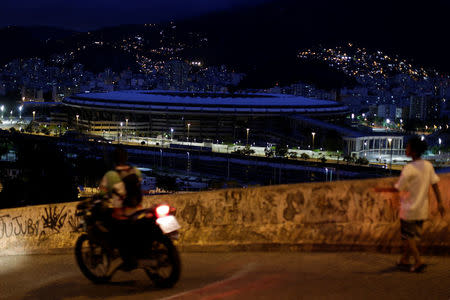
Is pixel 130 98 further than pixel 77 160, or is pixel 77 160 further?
pixel 130 98

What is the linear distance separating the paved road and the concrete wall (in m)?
0.18

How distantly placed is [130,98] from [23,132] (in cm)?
1247

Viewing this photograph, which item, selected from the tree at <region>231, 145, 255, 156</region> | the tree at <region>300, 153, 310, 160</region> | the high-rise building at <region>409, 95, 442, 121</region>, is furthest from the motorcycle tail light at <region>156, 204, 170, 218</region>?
the high-rise building at <region>409, 95, 442, 121</region>

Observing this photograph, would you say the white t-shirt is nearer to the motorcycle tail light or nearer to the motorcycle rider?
the motorcycle tail light

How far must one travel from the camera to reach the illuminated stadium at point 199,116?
58334 mm

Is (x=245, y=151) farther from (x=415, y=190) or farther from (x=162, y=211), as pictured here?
(x=162, y=211)

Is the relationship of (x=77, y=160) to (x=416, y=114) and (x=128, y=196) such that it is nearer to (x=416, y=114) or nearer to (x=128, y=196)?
(x=128, y=196)

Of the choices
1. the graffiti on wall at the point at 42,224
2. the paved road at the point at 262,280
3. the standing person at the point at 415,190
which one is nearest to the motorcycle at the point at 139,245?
the paved road at the point at 262,280

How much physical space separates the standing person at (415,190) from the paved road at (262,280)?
1.29 ft

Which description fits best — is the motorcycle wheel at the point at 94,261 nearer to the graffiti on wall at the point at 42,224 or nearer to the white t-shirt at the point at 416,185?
the graffiti on wall at the point at 42,224

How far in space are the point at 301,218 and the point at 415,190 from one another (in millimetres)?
1590

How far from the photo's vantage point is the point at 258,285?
5.28 meters

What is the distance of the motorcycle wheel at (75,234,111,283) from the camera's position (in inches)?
220

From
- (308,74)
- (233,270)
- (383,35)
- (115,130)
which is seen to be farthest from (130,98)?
(383,35)
